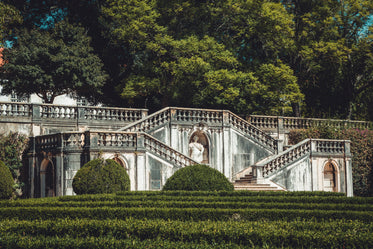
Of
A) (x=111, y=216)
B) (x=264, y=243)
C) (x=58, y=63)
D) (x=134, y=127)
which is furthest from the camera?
(x=58, y=63)

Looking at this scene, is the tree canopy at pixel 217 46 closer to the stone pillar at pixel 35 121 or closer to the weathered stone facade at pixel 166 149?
the weathered stone facade at pixel 166 149

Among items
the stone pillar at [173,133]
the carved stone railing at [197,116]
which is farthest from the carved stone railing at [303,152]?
the stone pillar at [173,133]

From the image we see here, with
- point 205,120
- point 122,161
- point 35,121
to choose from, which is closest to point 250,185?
point 205,120

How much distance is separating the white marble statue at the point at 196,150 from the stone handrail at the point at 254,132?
7.89 ft

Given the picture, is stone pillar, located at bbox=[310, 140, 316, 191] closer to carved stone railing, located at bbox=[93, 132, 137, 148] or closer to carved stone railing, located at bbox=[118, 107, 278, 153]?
carved stone railing, located at bbox=[118, 107, 278, 153]

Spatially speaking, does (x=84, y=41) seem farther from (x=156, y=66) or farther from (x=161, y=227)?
(x=161, y=227)

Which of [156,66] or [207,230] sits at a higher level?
[156,66]

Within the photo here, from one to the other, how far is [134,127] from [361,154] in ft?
47.9

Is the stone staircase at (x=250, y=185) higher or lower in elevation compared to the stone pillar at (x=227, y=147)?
lower

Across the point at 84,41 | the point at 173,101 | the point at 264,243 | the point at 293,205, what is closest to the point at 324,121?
the point at 173,101

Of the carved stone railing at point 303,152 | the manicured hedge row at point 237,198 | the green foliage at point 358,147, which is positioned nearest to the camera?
the manicured hedge row at point 237,198

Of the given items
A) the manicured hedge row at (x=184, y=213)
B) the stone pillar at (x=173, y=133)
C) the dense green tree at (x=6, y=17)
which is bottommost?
the manicured hedge row at (x=184, y=213)

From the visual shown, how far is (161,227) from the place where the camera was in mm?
10555

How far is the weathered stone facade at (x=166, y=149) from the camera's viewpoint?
2253 cm
